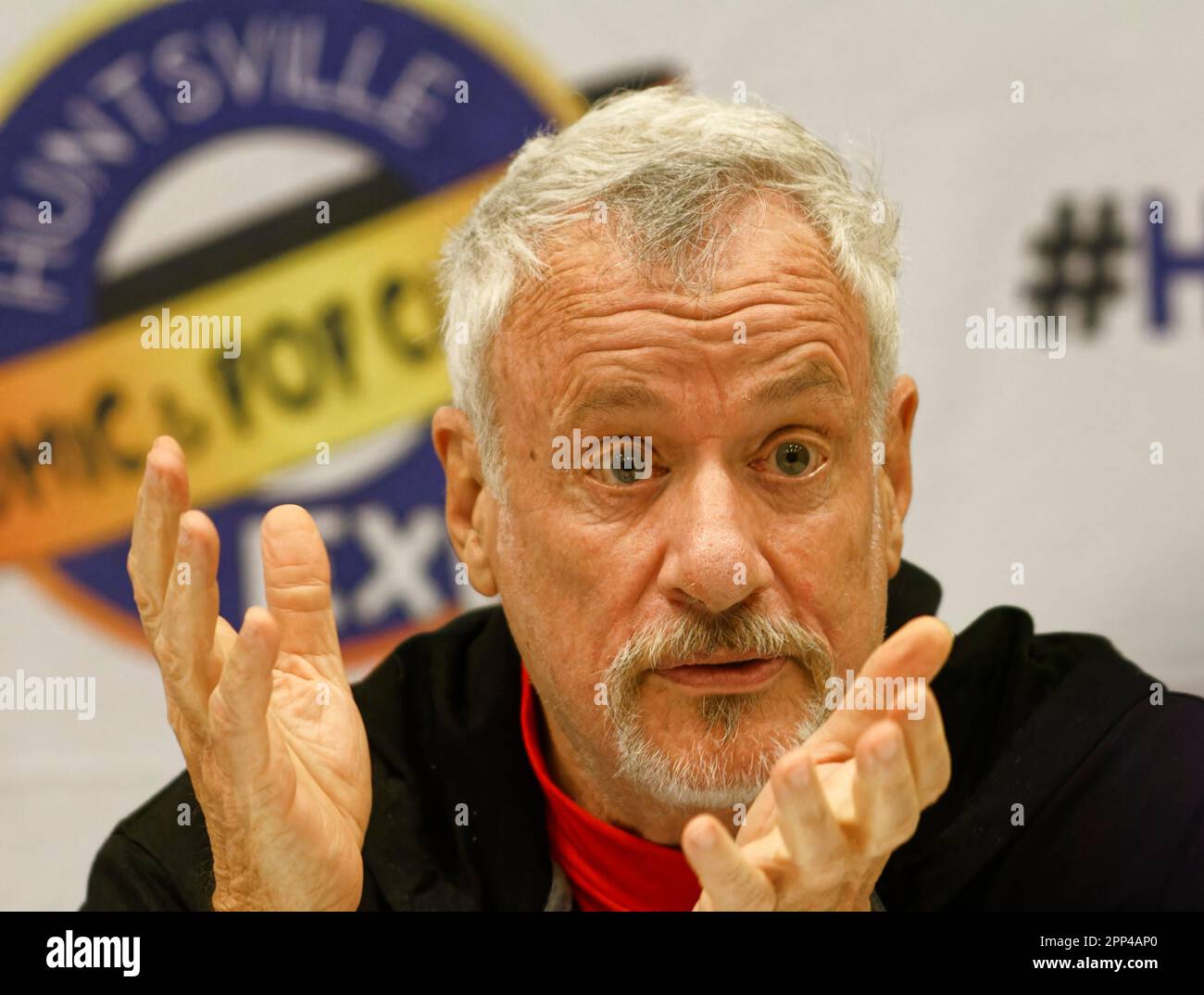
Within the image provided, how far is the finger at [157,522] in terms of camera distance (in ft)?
4.88

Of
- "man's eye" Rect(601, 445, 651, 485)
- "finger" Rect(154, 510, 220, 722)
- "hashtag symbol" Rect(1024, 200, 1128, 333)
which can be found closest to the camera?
"finger" Rect(154, 510, 220, 722)

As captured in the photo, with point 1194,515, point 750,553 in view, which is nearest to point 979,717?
point 750,553

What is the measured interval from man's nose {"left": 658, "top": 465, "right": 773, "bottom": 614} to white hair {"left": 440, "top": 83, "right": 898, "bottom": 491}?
0.27m

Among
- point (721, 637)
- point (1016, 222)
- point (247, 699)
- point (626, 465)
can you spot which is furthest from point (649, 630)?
point (1016, 222)

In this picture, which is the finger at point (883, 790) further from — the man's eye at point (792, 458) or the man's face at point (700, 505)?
the man's eye at point (792, 458)

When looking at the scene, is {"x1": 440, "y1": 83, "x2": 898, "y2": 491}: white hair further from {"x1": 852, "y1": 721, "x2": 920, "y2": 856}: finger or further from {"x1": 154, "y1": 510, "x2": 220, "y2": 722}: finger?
{"x1": 852, "y1": 721, "x2": 920, "y2": 856}: finger

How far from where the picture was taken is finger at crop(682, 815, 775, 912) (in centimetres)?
136

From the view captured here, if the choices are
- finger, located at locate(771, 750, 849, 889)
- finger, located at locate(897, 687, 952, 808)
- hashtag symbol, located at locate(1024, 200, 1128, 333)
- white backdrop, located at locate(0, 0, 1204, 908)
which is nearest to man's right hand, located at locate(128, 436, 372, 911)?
finger, located at locate(771, 750, 849, 889)

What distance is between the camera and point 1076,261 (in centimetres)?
277

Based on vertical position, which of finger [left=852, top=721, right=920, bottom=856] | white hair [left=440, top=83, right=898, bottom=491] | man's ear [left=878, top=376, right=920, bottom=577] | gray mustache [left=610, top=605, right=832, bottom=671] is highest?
white hair [left=440, top=83, right=898, bottom=491]

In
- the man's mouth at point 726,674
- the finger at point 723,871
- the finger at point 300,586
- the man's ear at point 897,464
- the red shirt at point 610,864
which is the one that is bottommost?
the red shirt at point 610,864

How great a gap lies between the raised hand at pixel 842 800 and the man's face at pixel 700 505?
0.29 metres

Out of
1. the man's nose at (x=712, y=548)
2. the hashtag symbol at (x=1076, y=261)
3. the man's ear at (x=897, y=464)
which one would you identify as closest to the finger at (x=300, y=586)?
the man's nose at (x=712, y=548)

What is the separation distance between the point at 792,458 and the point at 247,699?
0.76m
